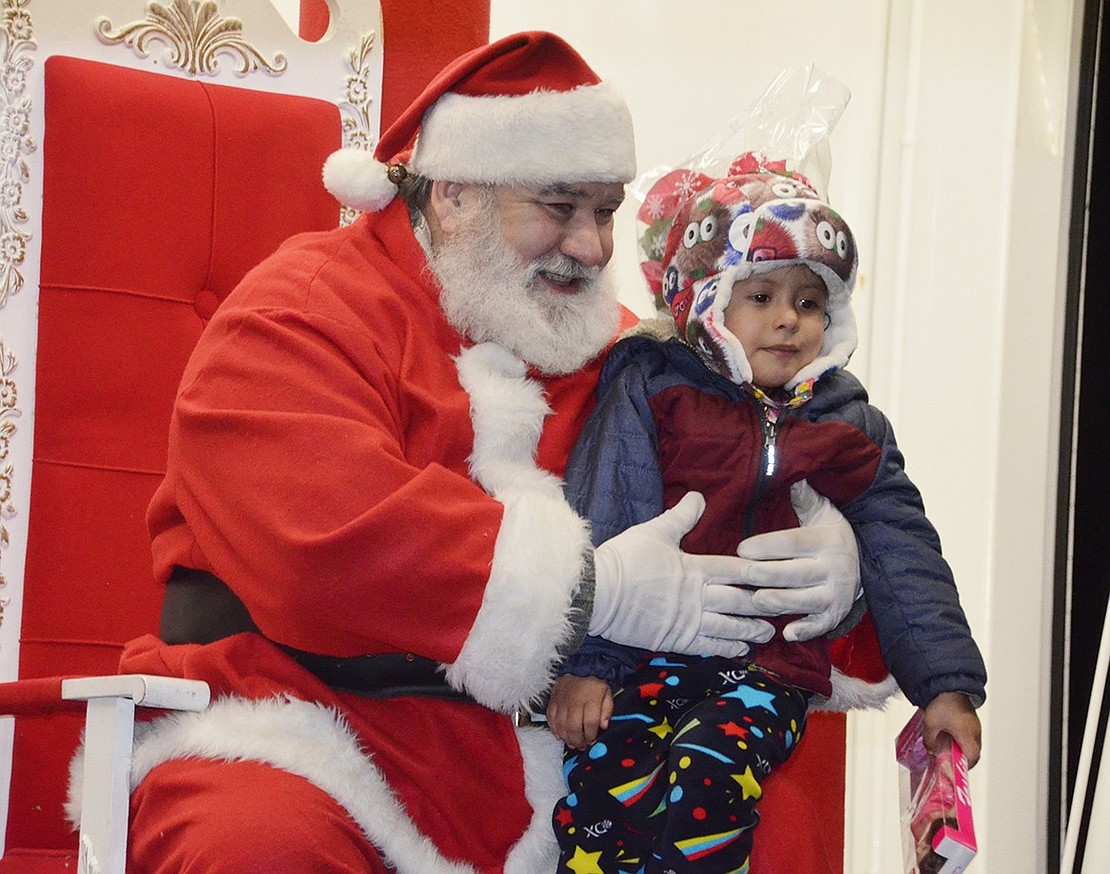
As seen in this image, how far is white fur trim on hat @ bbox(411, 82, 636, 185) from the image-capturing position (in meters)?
1.80

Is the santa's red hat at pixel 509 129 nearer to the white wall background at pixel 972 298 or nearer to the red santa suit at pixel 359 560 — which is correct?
the red santa suit at pixel 359 560

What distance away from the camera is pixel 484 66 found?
1.85 m

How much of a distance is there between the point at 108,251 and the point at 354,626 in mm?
876

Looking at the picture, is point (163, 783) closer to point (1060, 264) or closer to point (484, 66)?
point (484, 66)

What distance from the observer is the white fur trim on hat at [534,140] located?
1.80 meters

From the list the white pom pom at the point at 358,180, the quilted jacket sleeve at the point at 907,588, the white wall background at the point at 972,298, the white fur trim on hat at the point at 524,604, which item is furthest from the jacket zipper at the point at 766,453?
the white wall background at the point at 972,298

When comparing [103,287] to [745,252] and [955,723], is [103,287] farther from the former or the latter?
[955,723]

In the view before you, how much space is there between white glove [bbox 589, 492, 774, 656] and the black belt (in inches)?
8.4

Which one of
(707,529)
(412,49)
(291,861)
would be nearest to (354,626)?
(291,861)

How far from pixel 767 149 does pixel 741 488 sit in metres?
0.57

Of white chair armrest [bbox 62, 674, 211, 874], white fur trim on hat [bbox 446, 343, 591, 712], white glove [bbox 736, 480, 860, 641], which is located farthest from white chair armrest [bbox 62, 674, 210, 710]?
white glove [bbox 736, 480, 860, 641]

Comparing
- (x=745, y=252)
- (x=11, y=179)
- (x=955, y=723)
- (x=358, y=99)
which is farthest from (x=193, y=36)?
(x=955, y=723)

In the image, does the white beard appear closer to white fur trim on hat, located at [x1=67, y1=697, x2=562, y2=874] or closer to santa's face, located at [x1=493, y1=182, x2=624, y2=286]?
santa's face, located at [x1=493, y1=182, x2=624, y2=286]

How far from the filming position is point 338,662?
156 centimetres
